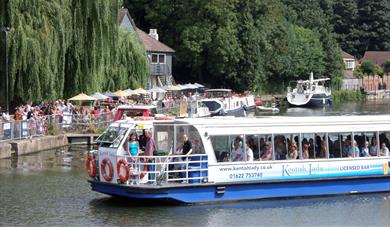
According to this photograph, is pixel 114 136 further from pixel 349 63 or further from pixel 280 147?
pixel 349 63

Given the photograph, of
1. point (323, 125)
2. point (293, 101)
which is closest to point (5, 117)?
point (323, 125)

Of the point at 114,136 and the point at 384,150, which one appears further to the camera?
the point at 384,150

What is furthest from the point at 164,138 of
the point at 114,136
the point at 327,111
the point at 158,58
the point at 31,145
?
the point at 327,111

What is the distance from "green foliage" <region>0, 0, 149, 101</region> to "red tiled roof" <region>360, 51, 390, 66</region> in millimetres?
119364

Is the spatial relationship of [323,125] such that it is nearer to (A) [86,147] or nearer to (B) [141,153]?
(B) [141,153]

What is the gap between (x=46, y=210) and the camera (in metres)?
27.2

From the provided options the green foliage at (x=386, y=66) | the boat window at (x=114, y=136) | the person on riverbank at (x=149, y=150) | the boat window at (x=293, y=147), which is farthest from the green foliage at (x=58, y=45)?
the green foliage at (x=386, y=66)

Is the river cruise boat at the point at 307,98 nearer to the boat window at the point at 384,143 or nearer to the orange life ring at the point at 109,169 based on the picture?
the boat window at the point at 384,143

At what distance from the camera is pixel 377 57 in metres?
172

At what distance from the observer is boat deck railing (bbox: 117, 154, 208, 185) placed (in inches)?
1050

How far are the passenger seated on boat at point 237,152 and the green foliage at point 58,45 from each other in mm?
21735

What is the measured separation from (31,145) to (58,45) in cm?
776

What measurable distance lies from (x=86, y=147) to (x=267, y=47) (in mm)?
65370

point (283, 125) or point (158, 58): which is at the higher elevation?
point (158, 58)
